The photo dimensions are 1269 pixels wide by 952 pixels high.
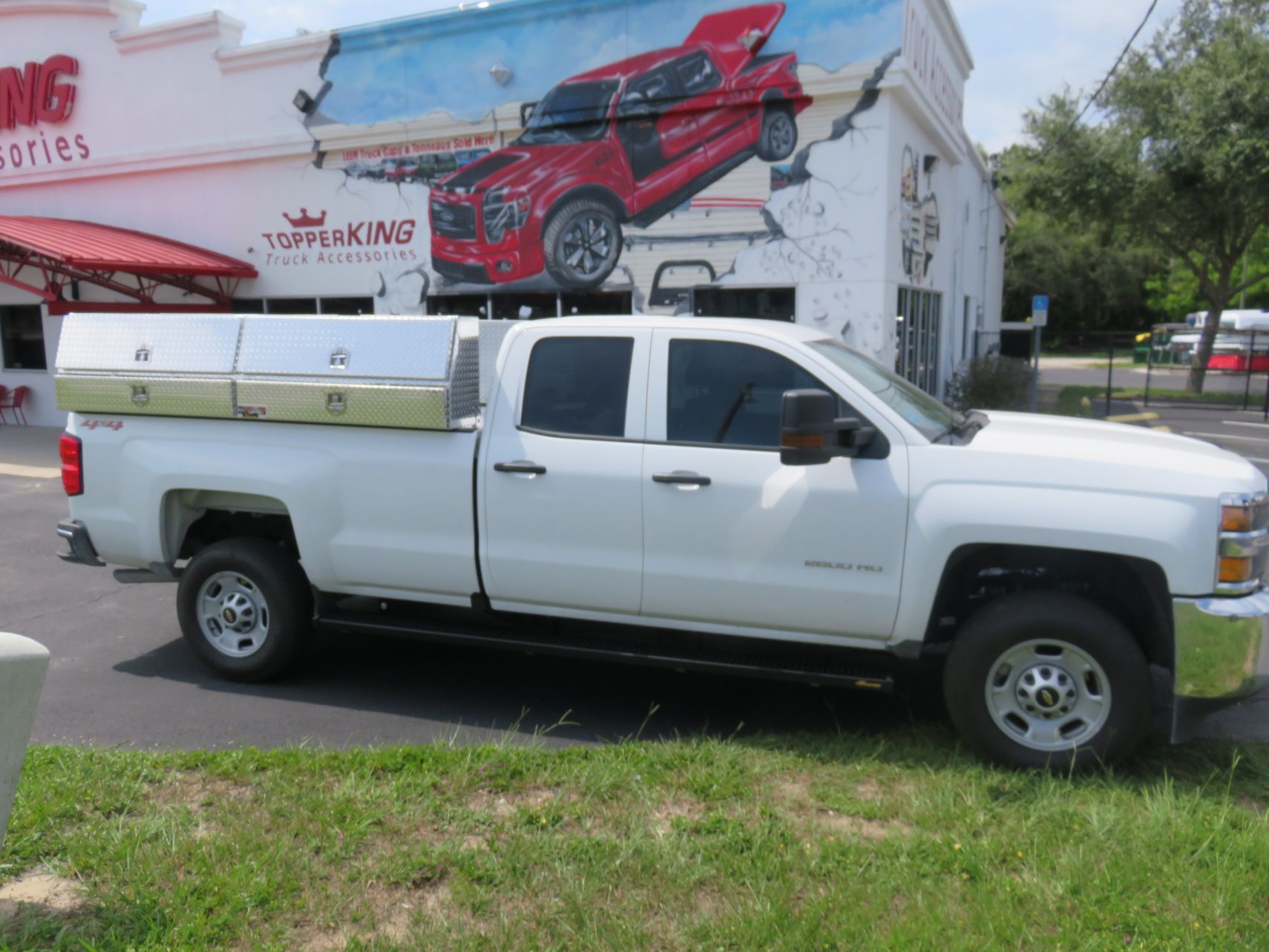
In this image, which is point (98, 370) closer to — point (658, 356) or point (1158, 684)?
point (658, 356)

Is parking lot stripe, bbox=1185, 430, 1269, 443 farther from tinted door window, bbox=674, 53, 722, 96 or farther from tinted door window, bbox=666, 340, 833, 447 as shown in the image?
tinted door window, bbox=666, 340, 833, 447

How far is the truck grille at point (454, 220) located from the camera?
15.4 meters

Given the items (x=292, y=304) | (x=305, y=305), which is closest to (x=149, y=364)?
(x=305, y=305)

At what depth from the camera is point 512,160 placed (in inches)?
588

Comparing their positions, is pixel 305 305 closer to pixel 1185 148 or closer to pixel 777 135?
pixel 777 135

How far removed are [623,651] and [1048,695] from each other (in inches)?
74.4

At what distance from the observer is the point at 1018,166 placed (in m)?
28.8

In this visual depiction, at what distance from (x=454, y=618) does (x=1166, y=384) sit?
100 feet

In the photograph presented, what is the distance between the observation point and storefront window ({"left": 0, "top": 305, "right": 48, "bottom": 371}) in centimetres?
1855

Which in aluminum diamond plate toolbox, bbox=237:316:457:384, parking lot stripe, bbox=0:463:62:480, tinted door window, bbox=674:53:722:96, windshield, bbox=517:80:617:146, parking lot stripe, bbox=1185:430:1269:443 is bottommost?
parking lot stripe, bbox=0:463:62:480

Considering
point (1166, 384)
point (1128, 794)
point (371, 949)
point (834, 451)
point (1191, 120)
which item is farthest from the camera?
point (1166, 384)

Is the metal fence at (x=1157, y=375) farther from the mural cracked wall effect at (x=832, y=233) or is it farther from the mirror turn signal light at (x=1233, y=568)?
the mirror turn signal light at (x=1233, y=568)

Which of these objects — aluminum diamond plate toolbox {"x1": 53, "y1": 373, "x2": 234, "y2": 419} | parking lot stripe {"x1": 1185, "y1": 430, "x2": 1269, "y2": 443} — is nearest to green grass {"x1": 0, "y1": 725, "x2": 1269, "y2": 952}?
aluminum diamond plate toolbox {"x1": 53, "y1": 373, "x2": 234, "y2": 419}

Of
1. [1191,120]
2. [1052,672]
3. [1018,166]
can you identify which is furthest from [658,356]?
[1018,166]
